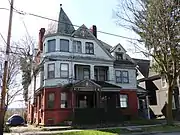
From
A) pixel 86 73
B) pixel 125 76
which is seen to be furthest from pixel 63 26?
pixel 125 76

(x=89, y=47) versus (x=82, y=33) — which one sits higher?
(x=82, y=33)

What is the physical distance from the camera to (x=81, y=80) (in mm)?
25984

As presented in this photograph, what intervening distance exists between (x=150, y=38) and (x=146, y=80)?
18444mm

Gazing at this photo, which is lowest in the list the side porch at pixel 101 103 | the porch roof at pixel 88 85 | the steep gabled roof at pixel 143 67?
the side porch at pixel 101 103

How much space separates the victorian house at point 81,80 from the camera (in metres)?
25.4

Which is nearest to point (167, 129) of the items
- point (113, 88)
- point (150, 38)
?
point (150, 38)

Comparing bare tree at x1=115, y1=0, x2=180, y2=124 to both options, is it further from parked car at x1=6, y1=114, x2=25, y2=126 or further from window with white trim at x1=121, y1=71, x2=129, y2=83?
parked car at x1=6, y1=114, x2=25, y2=126

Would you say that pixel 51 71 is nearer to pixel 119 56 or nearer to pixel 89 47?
pixel 89 47

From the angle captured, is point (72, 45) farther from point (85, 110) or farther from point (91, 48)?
point (85, 110)

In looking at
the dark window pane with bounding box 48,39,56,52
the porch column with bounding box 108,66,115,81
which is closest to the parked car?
the dark window pane with bounding box 48,39,56,52

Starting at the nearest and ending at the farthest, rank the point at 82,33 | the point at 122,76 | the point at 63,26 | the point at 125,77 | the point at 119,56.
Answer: the point at 63,26 < the point at 82,33 < the point at 122,76 < the point at 125,77 < the point at 119,56

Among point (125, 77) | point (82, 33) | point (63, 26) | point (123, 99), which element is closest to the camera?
point (63, 26)

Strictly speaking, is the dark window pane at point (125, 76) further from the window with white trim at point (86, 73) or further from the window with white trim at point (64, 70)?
the window with white trim at point (64, 70)

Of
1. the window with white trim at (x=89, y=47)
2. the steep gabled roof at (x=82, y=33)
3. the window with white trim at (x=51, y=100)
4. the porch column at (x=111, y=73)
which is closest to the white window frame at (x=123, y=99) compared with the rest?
the porch column at (x=111, y=73)
